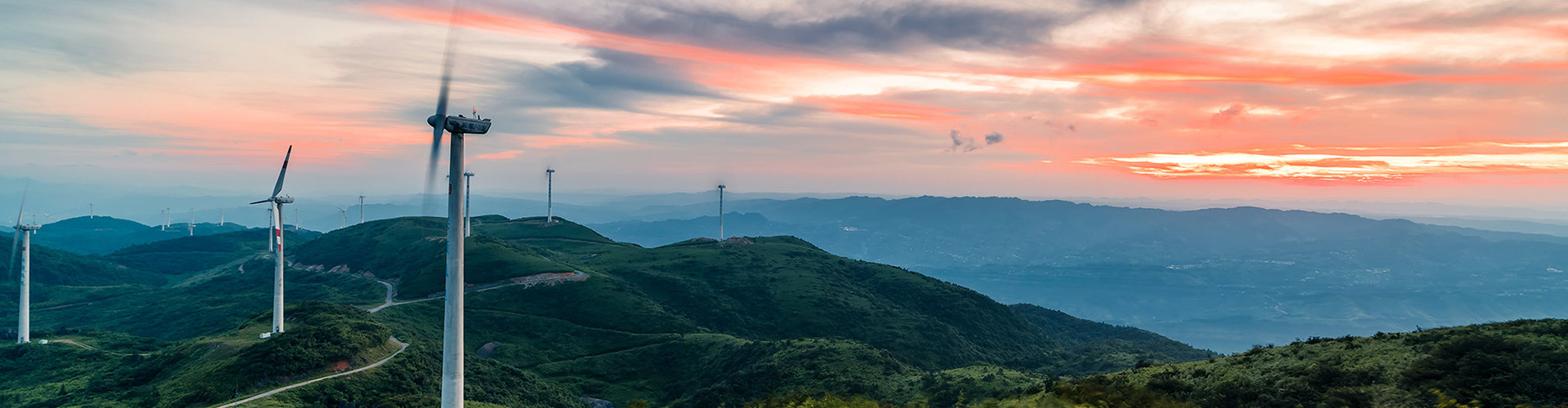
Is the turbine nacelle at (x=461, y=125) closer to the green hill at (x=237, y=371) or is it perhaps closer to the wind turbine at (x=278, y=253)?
the green hill at (x=237, y=371)

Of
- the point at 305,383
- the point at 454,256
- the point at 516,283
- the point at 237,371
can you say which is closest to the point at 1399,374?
the point at 454,256

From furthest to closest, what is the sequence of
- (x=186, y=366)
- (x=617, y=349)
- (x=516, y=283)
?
(x=516, y=283) → (x=617, y=349) → (x=186, y=366)

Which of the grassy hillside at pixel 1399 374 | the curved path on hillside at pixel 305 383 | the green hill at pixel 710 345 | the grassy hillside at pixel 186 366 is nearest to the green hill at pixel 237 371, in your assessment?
the grassy hillside at pixel 186 366

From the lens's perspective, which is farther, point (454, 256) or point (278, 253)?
→ point (278, 253)

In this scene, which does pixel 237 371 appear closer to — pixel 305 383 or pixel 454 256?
pixel 305 383

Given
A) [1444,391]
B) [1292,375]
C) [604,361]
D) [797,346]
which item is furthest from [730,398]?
[1444,391]

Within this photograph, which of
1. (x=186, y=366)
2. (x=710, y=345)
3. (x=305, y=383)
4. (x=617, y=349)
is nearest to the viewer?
(x=305, y=383)

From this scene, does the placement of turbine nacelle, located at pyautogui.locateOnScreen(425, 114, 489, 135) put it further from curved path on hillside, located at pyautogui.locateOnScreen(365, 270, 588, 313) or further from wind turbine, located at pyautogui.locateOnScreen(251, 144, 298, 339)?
curved path on hillside, located at pyautogui.locateOnScreen(365, 270, 588, 313)

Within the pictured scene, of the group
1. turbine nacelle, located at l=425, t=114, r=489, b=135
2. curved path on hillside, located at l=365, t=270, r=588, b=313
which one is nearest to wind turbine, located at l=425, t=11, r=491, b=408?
turbine nacelle, located at l=425, t=114, r=489, b=135
